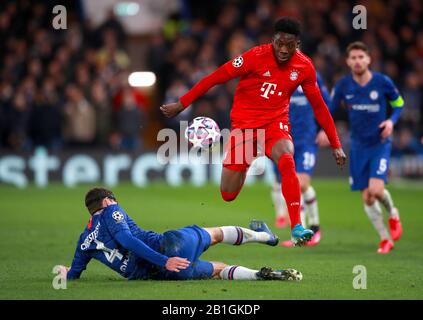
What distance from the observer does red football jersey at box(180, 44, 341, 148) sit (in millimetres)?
9578

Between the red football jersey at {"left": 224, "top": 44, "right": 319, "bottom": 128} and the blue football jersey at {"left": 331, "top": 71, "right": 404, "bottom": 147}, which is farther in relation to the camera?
the blue football jersey at {"left": 331, "top": 71, "right": 404, "bottom": 147}

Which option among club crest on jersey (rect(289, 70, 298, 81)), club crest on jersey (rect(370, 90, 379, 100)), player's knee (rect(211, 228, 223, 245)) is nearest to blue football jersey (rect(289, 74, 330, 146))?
club crest on jersey (rect(370, 90, 379, 100))

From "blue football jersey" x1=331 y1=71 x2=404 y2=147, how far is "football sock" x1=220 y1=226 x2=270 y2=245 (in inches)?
124

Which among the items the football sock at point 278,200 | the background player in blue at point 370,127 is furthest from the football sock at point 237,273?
the football sock at point 278,200

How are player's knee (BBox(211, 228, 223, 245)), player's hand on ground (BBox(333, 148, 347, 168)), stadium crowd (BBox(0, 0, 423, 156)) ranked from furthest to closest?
stadium crowd (BBox(0, 0, 423, 156))
player's hand on ground (BBox(333, 148, 347, 168))
player's knee (BBox(211, 228, 223, 245))

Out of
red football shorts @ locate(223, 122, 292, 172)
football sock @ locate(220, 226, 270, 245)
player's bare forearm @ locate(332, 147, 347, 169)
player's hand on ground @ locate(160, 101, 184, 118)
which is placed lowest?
football sock @ locate(220, 226, 270, 245)

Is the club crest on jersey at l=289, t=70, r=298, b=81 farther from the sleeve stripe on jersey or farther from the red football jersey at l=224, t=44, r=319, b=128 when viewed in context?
the sleeve stripe on jersey

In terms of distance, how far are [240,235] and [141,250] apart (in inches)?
53.9

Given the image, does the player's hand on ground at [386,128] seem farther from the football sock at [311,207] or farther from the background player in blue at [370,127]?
the football sock at [311,207]

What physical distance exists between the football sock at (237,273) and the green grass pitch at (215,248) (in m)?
0.12

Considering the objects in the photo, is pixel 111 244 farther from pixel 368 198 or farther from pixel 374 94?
pixel 374 94

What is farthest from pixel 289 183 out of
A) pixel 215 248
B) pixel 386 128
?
pixel 215 248

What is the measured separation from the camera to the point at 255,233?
952cm
